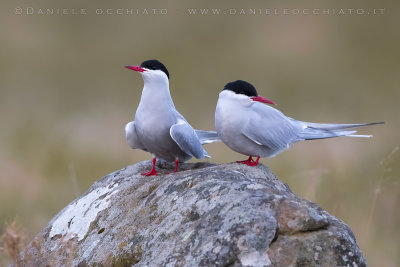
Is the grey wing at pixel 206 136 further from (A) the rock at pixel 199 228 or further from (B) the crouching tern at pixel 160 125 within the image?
(A) the rock at pixel 199 228

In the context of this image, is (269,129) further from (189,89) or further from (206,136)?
(189,89)

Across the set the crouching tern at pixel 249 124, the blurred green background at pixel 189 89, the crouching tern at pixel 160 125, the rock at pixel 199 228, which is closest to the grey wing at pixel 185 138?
the crouching tern at pixel 160 125

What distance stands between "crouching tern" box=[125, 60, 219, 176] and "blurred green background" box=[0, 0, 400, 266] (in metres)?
2.36

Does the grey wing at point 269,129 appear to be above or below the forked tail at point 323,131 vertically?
above

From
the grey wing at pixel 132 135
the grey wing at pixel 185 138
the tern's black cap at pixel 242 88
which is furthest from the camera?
the grey wing at pixel 132 135

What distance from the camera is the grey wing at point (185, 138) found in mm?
5766

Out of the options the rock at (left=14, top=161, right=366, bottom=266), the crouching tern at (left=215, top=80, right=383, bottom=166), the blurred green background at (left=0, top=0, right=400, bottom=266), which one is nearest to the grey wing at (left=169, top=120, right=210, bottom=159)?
the crouching tern at (left=215, top=80, right=383, bottom=166)

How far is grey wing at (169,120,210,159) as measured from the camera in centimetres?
577

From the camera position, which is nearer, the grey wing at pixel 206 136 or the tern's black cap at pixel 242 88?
the tern's black cap at pixel 242 88

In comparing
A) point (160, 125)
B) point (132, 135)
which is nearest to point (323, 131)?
point (160, 125)

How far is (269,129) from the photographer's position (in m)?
5.84

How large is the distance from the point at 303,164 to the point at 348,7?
677 cm

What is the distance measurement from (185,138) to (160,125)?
0.82 ft

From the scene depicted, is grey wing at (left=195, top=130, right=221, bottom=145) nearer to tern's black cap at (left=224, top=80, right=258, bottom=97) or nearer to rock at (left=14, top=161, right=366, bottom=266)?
tern's black cap at (left=224, top=80, right=258, bottom=97)
